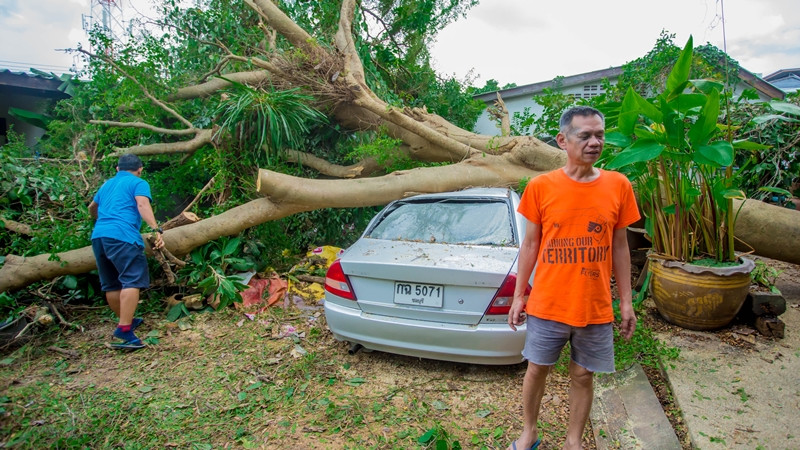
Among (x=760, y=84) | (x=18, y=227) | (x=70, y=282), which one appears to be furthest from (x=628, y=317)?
(x=760, y=84)

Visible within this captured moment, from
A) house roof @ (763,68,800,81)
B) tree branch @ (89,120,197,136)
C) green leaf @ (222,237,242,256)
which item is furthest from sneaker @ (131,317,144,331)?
house roof @ (763,68,800,81)

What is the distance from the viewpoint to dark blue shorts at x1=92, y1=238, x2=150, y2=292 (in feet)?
11.8

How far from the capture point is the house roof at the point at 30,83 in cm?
739

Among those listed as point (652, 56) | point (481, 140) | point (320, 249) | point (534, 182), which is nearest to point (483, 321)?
point (534, 182)

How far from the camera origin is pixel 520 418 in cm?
255

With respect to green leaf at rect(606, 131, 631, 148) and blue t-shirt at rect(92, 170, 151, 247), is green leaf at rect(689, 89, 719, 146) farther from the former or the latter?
blue t-shirt at rect(92, 170, 151, 247)

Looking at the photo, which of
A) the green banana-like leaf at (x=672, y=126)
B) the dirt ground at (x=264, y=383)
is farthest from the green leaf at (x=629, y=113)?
the dirt ground at (x=264, y=383)

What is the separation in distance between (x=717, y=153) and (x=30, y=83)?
400 inches

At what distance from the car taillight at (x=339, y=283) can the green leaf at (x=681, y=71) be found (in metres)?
2.69

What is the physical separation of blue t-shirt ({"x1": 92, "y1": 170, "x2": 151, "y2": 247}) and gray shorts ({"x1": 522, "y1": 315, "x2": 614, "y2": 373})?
11.0 feet

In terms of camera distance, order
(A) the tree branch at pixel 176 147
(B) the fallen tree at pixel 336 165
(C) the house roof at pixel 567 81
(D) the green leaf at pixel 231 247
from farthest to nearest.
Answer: (C) the house roof at pixel 567 81 → (A) the tree branch at pixel 176 147 → (D) the green leaf at pixel 231 247 → (B) the fallen tree at pixel 336 165

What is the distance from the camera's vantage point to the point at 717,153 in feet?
8.87

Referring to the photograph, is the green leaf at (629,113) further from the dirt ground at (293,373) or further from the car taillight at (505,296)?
the dirt ground at (293,373)

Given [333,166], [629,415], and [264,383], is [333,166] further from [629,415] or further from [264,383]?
[629,415]
